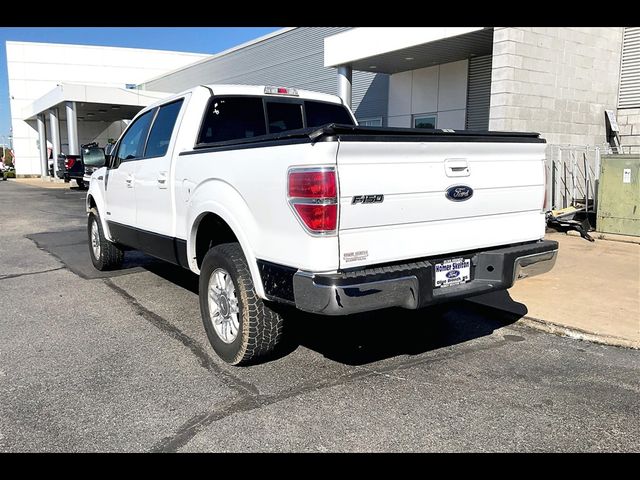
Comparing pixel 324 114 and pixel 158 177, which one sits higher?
pixel 324 114

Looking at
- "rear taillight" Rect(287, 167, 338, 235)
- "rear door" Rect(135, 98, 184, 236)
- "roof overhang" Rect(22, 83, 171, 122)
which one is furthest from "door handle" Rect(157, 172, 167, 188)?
"roof overhang" Rect(22, 83, 171, 122)

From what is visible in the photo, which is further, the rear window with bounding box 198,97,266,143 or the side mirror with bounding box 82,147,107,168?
the side mirror with bounding box 82,147,107,168

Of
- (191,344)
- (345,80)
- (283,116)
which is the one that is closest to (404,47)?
(345,80)

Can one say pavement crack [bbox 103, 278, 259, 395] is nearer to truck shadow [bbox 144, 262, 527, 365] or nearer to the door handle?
truck shadow [bbox 144, 262, 527, 365]

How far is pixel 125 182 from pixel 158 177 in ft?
3.49

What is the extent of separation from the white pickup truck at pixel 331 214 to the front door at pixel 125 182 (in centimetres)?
74

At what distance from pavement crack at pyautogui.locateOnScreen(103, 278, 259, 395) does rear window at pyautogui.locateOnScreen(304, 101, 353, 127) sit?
95.3 inches

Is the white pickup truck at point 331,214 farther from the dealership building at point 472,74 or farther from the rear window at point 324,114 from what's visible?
the dealership building at point 472,74

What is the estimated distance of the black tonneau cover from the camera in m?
Result: 3.08

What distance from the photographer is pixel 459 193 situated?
12.1 ft

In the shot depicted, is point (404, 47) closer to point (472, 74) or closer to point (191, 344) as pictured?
point (472, 74)

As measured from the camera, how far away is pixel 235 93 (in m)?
4.97

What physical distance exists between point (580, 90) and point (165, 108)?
9.54 m
